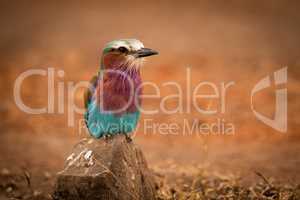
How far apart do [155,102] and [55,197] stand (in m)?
4.43

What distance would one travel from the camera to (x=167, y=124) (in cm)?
771

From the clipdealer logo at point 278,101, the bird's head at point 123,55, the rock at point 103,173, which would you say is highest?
the bird's head at point 123,55

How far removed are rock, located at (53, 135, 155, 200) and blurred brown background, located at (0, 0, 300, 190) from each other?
2.07ft

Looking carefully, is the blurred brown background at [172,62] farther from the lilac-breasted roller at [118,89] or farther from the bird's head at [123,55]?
the bird's head at [123,55]

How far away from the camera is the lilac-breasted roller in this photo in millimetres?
4465

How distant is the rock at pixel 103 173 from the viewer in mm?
4172

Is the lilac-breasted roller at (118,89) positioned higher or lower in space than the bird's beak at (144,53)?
lower

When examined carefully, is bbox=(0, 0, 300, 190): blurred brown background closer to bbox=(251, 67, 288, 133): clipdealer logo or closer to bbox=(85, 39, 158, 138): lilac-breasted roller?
bbox=(251, 67, 288, 133): clipdealer logo

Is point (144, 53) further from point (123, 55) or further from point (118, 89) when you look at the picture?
point (118, 89)

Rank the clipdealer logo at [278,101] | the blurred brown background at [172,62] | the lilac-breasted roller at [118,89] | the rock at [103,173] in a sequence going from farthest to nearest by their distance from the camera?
the clipdealer logo at [278,101]
the blurred brown background at [172,62]
the lilac-breasted roller at [118,89]
the rock at [103,173]

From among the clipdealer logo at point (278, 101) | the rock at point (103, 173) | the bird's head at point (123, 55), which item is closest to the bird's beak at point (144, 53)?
the bird's head at point (123, 55)

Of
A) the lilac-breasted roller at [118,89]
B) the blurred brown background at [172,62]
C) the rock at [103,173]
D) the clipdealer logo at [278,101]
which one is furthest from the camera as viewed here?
the clipdealer logo at [278,101]

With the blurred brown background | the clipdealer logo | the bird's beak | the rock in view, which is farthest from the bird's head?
the clipdealer logo

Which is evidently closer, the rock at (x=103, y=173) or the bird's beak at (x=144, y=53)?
the rock at (x=103, y=173)
